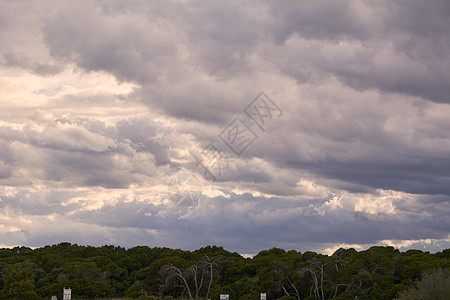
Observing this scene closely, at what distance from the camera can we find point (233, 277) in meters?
89.6

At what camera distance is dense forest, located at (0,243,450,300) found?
73750 millimetres

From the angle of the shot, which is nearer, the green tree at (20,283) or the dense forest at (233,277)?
the dense forest at (233,277)

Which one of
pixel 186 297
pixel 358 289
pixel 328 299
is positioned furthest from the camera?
pixel 186 297

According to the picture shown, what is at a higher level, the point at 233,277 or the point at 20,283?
the point at 20,283

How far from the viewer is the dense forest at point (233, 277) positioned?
7375cm

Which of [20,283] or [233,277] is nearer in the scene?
[20,283]

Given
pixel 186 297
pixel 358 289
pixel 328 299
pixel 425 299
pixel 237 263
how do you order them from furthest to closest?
pixel 237 263 < pixel 186 297 < pixel 328 299 < pixel 358 289 < pixel 425 299

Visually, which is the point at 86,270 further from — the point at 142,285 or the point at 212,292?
the point at 212,292

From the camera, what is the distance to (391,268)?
75.7 metres

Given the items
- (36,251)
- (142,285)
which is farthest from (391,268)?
(36,251)

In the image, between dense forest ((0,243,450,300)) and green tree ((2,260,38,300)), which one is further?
green tree ((2,260,38,300))

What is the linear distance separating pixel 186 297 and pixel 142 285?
23.1 ft

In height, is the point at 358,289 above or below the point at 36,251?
below

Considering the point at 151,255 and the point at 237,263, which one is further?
the point at 151,255
